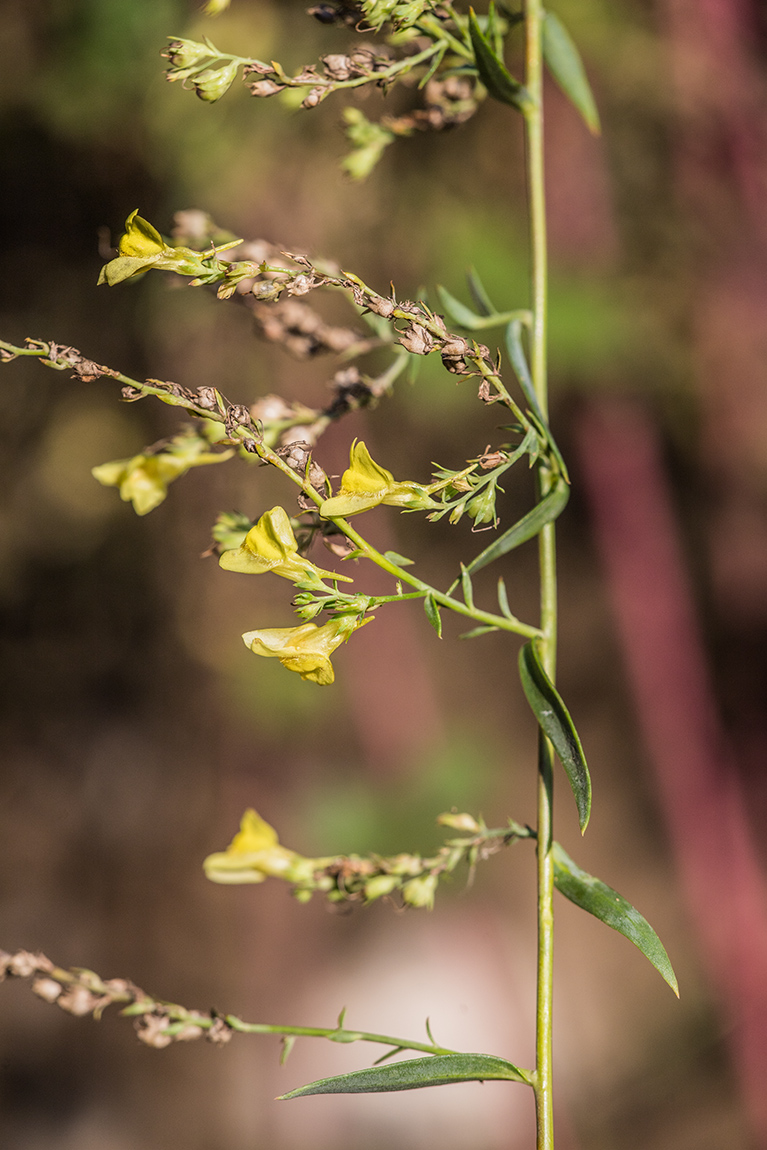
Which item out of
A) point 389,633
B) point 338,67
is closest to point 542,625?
point 338,67

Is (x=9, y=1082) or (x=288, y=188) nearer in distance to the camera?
(x=288, y=188)

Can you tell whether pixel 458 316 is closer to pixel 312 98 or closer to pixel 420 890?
pixel 312 98

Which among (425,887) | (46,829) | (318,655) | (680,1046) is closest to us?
(318,655)

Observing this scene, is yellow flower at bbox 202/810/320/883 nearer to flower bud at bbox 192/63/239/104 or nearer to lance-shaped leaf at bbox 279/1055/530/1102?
lance-shaped leaf at bbox 279/1055/530/1102

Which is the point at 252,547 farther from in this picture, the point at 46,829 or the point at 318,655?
the point at 46,829

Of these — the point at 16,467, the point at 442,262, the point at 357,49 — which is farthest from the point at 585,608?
the point at 357,49

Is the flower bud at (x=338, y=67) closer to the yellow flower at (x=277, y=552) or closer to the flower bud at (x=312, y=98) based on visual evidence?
the flower bud at (x=312, y=98)
